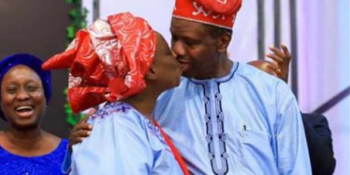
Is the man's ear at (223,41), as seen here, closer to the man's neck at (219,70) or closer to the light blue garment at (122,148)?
the man's neck at (219,70)

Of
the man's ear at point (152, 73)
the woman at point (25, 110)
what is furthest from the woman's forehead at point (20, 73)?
the man's ear at point (152, 73)

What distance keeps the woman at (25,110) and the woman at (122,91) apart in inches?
44.6

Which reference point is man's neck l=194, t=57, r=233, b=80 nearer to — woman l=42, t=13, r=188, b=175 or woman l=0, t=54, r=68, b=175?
woman l=42, t=13, r=188, b=175

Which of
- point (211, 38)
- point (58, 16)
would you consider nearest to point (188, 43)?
point (211, 38)

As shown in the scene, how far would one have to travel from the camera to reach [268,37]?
4.72 m

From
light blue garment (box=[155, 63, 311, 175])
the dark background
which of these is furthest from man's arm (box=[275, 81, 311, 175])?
the dark background

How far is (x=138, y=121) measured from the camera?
7.77 ft

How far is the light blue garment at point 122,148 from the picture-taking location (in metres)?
2.25

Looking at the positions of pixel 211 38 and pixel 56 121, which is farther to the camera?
pixel 56 121

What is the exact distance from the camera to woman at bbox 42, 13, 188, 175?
7.45 feet

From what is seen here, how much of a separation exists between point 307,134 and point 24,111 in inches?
52.4

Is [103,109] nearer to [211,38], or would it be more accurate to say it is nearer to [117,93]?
[117,93]

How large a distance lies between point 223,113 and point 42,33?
2.14 meters

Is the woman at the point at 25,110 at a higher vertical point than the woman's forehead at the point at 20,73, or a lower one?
lower
